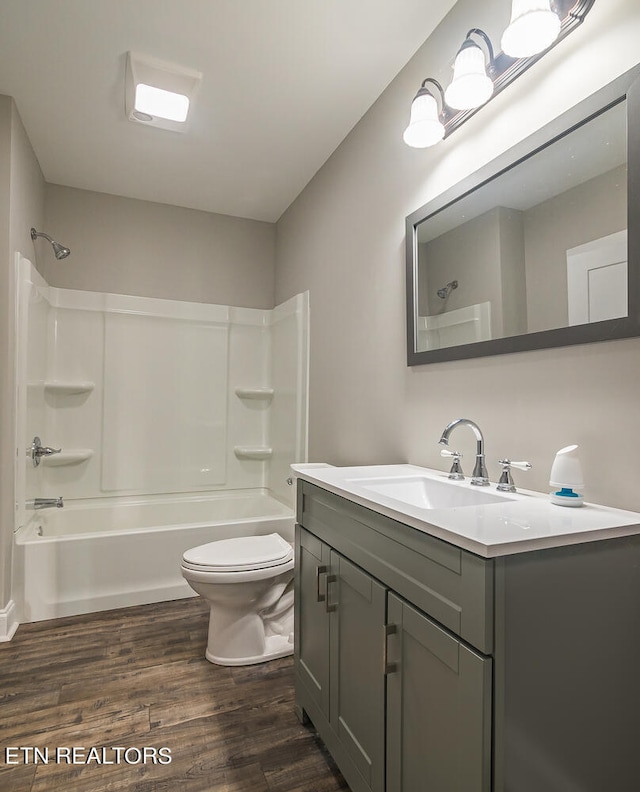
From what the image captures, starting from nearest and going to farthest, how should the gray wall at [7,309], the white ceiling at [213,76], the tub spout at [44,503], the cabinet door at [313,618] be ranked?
1. the cabinet door at [313,618]
2. the white ceiling at [213,76]
3. the gray wall at [7,309]
4. the tub spout at [44,503]

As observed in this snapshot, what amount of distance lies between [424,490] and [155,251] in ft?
9.08

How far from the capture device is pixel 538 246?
1.36 metres

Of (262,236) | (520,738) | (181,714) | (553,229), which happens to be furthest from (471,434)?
(262,236)

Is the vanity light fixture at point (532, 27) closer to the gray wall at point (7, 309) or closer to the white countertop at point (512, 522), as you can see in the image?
the white countertop at point (512, 522)

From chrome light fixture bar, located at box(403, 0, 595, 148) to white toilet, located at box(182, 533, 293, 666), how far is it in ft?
5.87

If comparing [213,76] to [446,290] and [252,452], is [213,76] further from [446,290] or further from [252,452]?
[252,452]

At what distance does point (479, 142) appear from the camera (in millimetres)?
1618

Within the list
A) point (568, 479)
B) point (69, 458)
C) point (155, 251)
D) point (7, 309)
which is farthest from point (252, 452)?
point (568, 479)

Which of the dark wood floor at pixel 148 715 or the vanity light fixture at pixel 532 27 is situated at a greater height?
the vanity light fixture at pixel 532 27

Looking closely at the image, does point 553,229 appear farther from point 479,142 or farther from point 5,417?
point 5,417

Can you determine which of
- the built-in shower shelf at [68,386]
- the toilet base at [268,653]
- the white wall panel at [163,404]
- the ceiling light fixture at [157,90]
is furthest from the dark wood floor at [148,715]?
the ceiling light fixture at [157,90]

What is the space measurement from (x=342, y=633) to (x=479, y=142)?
1.63 m

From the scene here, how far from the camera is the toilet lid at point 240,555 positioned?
2029mm

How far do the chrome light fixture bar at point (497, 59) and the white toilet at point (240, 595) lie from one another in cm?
179
